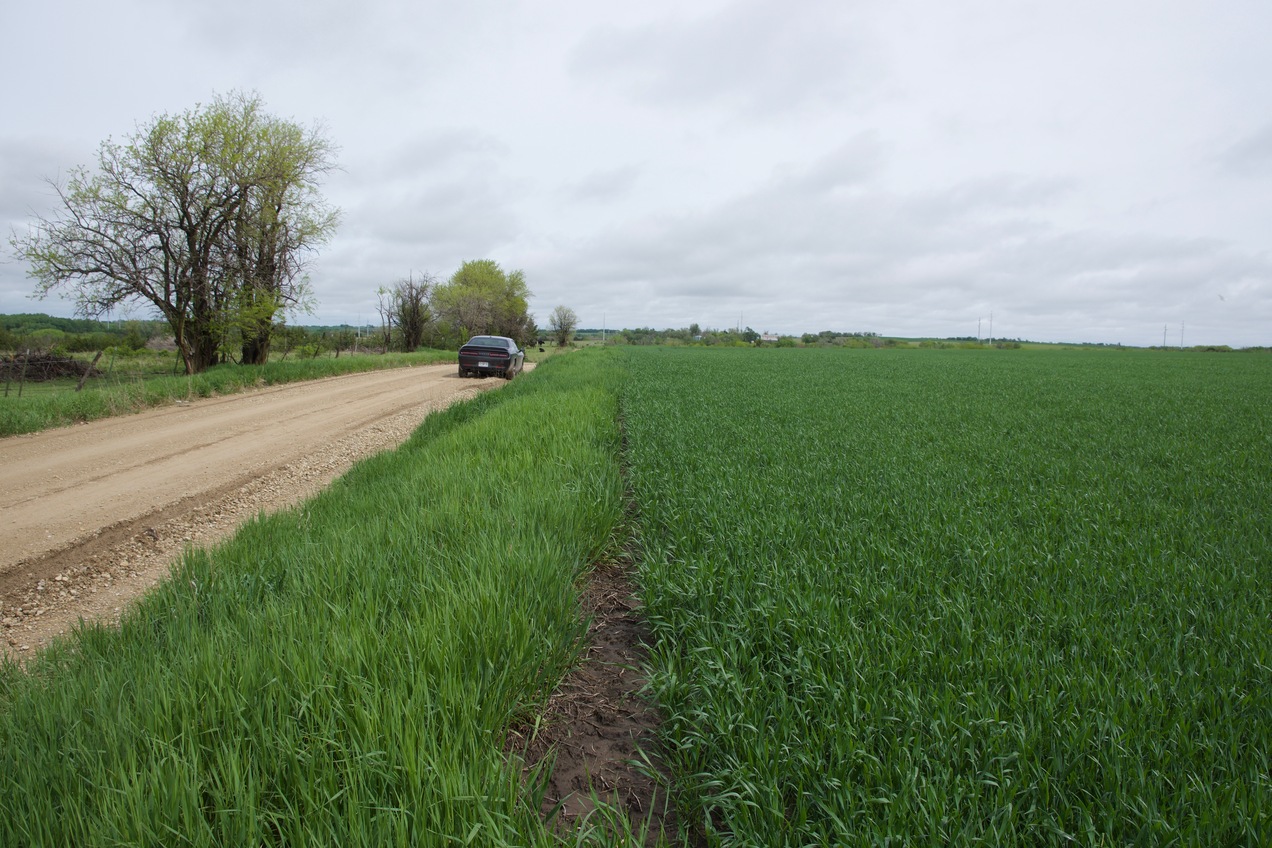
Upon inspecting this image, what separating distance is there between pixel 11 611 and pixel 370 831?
4.40 m

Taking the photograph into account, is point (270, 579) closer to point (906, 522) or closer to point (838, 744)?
point (838, 744)

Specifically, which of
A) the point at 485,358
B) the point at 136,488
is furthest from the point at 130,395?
the point at 485,358

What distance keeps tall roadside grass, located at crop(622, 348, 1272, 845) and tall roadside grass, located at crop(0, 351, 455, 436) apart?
36.5 feet

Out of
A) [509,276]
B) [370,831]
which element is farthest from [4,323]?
[370,831]

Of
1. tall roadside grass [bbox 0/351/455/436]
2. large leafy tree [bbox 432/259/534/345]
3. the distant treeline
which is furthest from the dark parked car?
large leafy tree [bbox 432/259/534/345]

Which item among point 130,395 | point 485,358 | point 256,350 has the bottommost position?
point 130,395

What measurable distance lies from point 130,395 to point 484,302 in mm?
49756

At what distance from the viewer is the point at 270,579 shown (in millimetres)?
3381

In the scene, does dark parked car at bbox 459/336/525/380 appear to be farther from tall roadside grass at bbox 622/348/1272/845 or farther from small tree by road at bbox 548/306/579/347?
small tree by road at bbox 548/306/579/347

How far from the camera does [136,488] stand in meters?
6.56

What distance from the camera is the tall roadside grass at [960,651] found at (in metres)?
1.76

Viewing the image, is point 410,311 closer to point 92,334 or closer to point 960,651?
point 92,334

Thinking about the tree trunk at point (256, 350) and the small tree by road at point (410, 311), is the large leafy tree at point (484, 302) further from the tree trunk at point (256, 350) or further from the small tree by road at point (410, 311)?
the tree trunk at point (256, 350)

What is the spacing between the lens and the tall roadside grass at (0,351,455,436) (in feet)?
31.9
